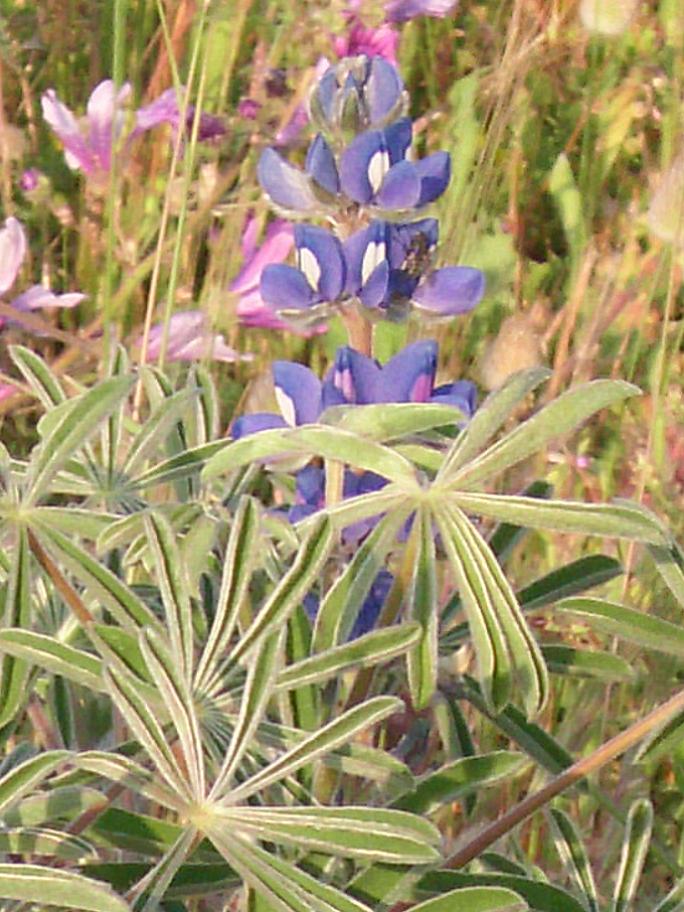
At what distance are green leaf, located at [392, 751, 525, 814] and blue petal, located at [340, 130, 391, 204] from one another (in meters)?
0.30

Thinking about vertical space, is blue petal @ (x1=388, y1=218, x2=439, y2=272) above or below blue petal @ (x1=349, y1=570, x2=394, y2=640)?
above

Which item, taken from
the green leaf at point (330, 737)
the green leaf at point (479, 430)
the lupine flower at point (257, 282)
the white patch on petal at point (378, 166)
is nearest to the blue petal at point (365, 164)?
the white patch on petal at point (378, 166)

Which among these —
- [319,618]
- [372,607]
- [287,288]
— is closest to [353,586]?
[319,618]

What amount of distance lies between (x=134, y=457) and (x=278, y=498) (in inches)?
14.3

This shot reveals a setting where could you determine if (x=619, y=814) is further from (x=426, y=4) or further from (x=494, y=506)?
(x=426, y=4)

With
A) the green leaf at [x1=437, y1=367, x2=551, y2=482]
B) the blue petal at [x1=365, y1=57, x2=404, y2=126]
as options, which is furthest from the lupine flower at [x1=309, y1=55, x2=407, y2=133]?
the green leaf at [x1=437, y1=367, x2=551, y2=482]

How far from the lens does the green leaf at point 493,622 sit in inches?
21.6

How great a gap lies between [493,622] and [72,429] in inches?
7.6

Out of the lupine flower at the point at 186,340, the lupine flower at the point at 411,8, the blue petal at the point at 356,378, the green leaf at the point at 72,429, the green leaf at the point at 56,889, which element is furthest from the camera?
the lupine flower at the point at 411,8

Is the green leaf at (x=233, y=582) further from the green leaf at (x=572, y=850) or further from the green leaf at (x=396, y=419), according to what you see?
the green leaf at (x=572, y=850)

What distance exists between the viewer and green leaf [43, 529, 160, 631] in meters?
0.58

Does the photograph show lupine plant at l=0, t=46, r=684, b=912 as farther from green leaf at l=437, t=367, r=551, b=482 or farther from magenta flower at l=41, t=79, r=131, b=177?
magenta flower at l=41, t=79, r=131, b=177

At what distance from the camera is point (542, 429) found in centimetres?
56

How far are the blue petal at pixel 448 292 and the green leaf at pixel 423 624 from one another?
0.22 metres
